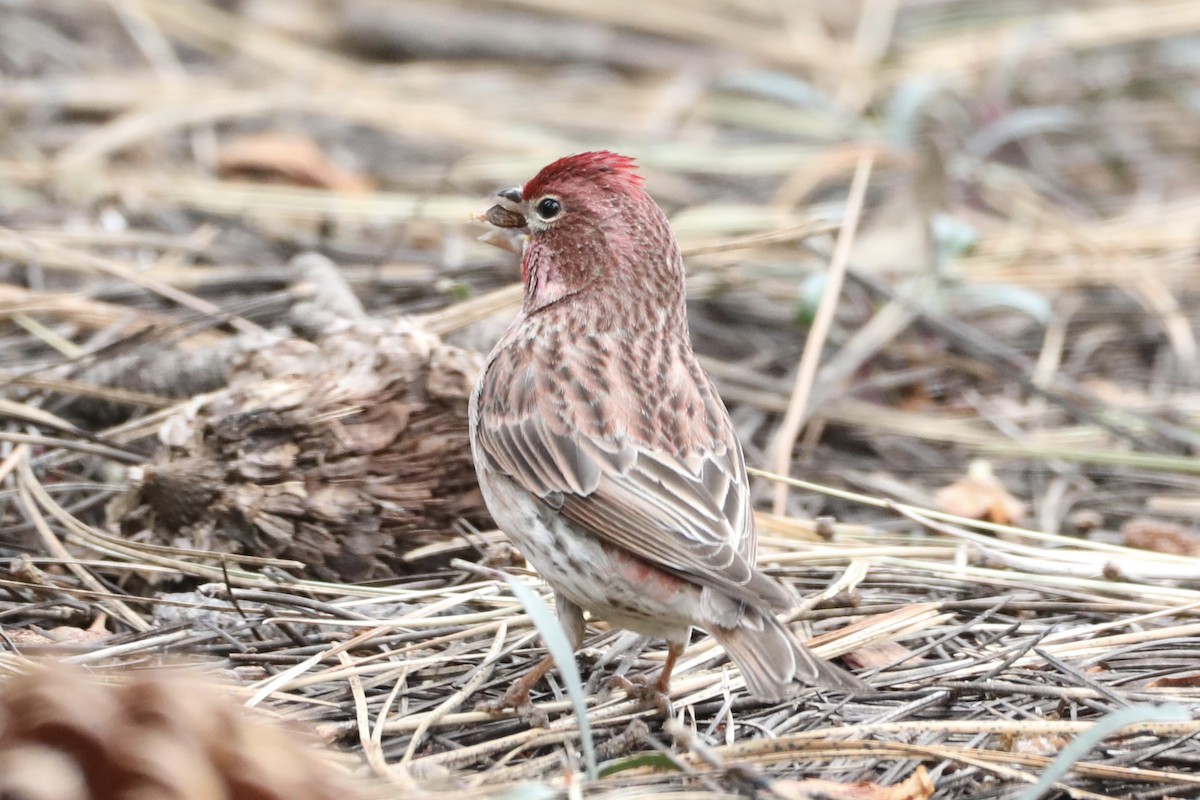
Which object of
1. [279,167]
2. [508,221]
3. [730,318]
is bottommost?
[730,318]

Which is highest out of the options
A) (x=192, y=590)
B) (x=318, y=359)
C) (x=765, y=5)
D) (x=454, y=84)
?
(x=765, y=5)

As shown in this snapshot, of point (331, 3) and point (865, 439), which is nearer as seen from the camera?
point (865, 439)

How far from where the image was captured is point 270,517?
13.9 feet

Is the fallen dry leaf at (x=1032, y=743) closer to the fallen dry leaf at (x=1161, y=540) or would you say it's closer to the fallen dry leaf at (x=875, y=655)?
the fallen dry leaf at (x=875, y=655)

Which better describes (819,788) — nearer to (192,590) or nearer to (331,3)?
(192,590)

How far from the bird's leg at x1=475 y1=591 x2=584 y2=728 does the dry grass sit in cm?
9

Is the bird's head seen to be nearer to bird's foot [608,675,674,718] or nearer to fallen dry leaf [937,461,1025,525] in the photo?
bird's foot [608,675,674,718]

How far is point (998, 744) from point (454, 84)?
21.5 ft

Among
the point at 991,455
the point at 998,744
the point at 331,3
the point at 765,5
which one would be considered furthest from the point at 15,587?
the point at 765,5

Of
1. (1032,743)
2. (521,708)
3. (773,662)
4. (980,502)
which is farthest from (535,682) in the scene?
(980,502)

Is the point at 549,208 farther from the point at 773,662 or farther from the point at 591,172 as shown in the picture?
the point at 773,662

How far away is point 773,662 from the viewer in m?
3.26

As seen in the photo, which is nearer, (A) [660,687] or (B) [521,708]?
(B) [521,708]

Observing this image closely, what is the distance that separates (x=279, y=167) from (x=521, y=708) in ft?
14.6
